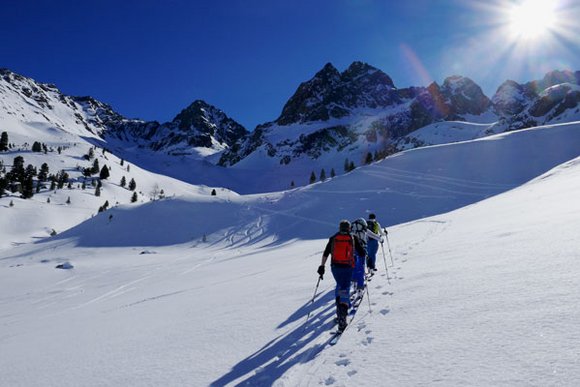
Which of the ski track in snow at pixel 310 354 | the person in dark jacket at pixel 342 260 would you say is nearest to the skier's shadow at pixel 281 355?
the ski track in snow at pixel 310 354

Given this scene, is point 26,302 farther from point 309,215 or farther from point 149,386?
point 309,215

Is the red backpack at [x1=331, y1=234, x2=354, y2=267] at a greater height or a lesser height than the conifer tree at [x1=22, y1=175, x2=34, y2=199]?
lesser

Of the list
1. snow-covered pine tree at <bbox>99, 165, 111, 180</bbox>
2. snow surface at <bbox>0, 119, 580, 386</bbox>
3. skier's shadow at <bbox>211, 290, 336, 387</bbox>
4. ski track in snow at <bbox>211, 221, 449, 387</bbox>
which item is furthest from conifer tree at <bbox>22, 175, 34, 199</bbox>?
skier's shadow at <bbox>211, 290, 336, 387</bbox>

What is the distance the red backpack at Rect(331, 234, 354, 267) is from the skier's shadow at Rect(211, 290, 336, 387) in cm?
161

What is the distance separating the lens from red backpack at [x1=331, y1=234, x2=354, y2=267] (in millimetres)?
9008

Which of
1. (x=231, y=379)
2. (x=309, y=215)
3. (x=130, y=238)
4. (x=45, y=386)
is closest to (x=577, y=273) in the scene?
(x=231, y=379)

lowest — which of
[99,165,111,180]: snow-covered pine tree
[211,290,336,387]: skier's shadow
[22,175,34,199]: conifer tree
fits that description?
[211,290,336,387]: skier's shadow

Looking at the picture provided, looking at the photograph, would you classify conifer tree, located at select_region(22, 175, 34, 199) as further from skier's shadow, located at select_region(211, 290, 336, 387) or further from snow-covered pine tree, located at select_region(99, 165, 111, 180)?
skier's shadow, located at select_region(211, 290, 336, 387)

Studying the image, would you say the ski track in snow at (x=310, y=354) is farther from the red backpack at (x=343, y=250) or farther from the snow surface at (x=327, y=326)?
the red backpack at (x=343, y=250)

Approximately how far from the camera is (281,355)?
295 inches

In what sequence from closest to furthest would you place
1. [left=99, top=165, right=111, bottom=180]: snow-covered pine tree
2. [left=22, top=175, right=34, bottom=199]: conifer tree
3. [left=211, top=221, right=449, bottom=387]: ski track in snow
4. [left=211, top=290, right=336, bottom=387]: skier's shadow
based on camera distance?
[left=211, top=221, right=449, bottom=387]: ski track in snow < [left=211, top=290, right=336, bottom=387]: skier's shadow < [left=22, top=175, right=34, bottom=199]: conifer tree < [left=99, top=165, right=111, bottom=180]: snow-covered pine tree

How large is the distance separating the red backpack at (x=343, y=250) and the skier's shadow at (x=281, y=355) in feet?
5.28

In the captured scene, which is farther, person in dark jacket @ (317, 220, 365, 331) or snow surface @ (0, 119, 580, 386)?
person in dark jacket @ (317, 220, 365, 331)

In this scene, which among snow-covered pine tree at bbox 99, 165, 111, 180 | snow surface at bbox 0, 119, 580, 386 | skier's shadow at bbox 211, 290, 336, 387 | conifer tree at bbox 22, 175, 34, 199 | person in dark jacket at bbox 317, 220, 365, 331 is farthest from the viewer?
snow-covered pine tree at bbox 99, 165, 111, 180
